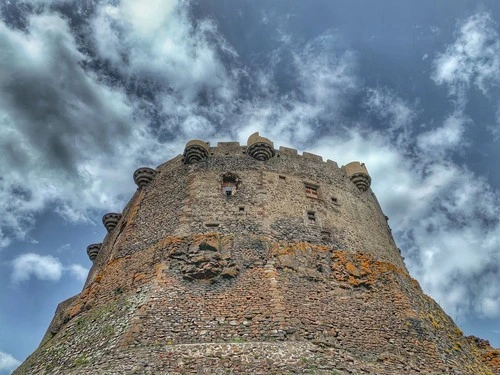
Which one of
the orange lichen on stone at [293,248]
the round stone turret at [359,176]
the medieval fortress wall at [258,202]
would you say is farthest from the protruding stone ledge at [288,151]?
the orange lichen on stone at [293,248]

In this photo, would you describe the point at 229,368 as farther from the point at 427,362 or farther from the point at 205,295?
the point at 427,362

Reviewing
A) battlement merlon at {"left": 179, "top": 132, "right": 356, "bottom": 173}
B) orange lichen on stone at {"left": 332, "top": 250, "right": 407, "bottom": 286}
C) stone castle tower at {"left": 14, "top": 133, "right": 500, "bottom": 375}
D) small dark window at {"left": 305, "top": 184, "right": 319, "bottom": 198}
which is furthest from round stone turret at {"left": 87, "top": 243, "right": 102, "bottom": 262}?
orange lichen on stone at {"left": 332, "top": 250, "right": 407, "bottom": 286}

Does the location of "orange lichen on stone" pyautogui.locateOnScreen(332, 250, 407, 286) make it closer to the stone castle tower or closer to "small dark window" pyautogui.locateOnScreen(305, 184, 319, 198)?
the stone castle tower

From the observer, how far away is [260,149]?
20109 mm

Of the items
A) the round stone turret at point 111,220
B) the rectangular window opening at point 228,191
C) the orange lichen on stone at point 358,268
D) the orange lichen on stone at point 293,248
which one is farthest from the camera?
the round stone turret at point 111,220

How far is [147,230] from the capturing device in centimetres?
1692

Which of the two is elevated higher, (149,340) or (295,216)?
(295,216)

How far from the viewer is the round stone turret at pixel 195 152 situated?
65.2 feet

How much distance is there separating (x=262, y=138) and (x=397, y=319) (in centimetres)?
1055

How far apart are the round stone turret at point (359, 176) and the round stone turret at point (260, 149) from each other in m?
4.31

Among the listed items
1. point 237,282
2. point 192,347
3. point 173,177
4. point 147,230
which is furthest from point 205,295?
point 173,177

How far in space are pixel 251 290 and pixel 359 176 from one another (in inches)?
411

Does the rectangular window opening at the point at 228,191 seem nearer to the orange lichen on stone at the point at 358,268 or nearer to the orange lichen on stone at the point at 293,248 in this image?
the orange lichen on stone at the point at 293,248

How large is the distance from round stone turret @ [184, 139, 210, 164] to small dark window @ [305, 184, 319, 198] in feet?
16.7
